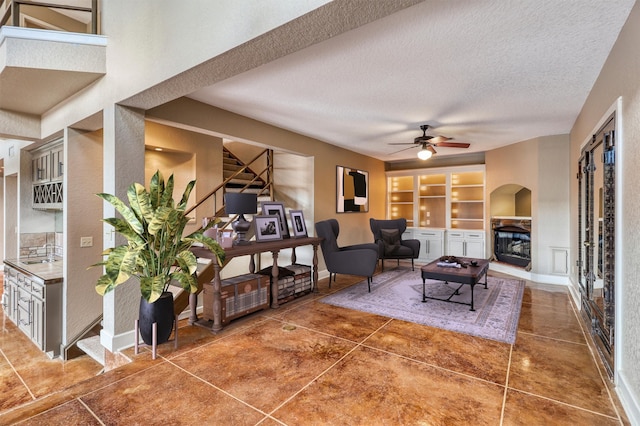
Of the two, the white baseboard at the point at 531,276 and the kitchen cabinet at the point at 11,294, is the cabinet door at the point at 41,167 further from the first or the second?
the white baseboard at the point at 531,276

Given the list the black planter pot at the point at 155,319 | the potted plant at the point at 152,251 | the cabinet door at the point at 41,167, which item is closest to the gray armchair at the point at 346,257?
the potted plant at the point at 152,251

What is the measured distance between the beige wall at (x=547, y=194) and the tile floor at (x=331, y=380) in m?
2.25

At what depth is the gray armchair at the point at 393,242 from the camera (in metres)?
6.13

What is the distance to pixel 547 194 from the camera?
5375mm

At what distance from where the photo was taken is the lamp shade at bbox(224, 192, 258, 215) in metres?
3.95

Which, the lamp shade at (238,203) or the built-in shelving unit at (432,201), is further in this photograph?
the built-in shelving unit at (432,201)

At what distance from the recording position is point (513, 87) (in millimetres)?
3277

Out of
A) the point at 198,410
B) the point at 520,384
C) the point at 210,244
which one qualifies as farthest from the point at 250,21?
the point at 520,384

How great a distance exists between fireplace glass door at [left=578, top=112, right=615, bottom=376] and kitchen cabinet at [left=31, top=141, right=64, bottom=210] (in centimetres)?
578

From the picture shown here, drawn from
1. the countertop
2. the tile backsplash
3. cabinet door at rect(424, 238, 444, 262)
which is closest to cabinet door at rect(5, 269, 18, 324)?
the countertop

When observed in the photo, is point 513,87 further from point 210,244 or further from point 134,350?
point 134,350

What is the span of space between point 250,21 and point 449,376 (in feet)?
9.30

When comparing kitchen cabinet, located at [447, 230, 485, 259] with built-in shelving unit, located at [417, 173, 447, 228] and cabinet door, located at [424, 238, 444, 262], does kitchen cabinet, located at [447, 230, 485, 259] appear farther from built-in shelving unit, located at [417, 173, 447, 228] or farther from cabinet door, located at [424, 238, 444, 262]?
built-in shelving unit, located at [417, 173, 447, 228]

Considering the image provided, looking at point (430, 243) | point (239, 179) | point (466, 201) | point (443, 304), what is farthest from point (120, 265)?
point (466, 201)
